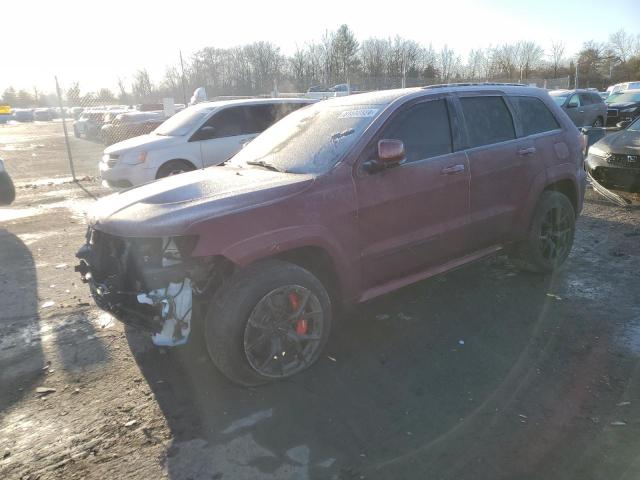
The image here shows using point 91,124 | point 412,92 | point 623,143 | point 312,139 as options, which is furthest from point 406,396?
point 91,124

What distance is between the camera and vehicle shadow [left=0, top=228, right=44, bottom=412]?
134 inches

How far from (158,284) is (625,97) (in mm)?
24027

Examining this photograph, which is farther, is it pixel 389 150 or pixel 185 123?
pixel 185 123

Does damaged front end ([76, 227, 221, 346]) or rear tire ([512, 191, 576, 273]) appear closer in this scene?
damaged front end ([76, 227, 221, 346])

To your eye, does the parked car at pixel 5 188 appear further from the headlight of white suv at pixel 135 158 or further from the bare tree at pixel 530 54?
the bare tree at pixel 530 54

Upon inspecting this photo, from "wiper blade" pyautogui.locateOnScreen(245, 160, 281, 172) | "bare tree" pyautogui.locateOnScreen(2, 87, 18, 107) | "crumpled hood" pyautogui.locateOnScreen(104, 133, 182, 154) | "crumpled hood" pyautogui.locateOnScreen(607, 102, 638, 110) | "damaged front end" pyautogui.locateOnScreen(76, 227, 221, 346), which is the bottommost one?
"damaged front end" pyautogui.locateOnScreen(76, 227, 221, 346)

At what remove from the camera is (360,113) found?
3.86 metres

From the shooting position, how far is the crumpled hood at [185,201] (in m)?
2.95

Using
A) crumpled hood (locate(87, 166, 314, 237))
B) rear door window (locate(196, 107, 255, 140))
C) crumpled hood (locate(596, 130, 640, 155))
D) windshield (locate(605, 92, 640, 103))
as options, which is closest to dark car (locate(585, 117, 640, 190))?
crumpled hood (locate(596, 130, 640, 155))

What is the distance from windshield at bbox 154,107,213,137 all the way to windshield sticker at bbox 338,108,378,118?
17.8 feet

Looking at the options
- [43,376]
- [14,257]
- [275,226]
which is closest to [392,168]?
[275,226]

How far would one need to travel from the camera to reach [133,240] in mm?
3100

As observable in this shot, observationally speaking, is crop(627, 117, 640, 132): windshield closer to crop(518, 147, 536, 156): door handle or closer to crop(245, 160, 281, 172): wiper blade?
crop(518, 147, 536, 156): door handle

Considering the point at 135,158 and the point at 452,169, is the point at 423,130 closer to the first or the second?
the point at 452,169
